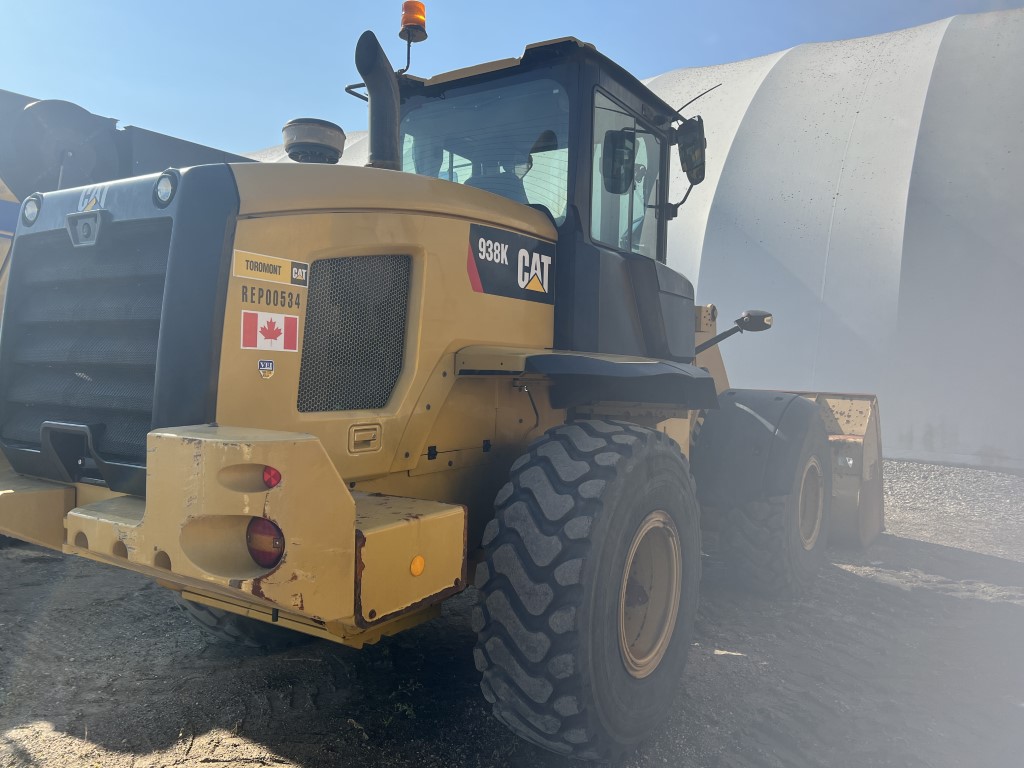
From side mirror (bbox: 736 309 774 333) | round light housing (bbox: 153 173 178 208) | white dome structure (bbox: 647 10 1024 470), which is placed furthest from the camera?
white dome structure (bbox: 647 10 1024 470)

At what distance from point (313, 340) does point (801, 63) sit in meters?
16.6

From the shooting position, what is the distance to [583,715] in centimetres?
261

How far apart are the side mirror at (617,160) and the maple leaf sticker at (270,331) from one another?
186 cm

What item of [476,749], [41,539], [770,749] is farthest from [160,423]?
[770,749]

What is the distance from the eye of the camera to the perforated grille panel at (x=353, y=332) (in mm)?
2617

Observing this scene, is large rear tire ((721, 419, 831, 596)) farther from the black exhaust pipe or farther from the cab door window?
the black exhaust pipe

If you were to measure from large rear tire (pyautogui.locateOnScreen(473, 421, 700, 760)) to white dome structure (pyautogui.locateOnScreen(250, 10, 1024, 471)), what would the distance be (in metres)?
10.5

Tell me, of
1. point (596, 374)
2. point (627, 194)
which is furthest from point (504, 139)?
point (596, 374)

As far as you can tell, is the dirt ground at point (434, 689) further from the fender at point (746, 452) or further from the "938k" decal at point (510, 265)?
the "938k" decal at point (510, 265)

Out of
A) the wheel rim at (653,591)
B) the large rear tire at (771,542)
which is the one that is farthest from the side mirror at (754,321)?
the wheel rim at (653,591)

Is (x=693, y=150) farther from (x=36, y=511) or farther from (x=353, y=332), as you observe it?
(x=36, y=511)

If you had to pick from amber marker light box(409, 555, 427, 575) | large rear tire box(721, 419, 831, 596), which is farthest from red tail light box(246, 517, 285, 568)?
large rear tire box(721, 419, 831, 596)

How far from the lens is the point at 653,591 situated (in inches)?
129

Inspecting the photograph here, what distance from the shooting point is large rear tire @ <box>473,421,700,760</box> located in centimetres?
260
